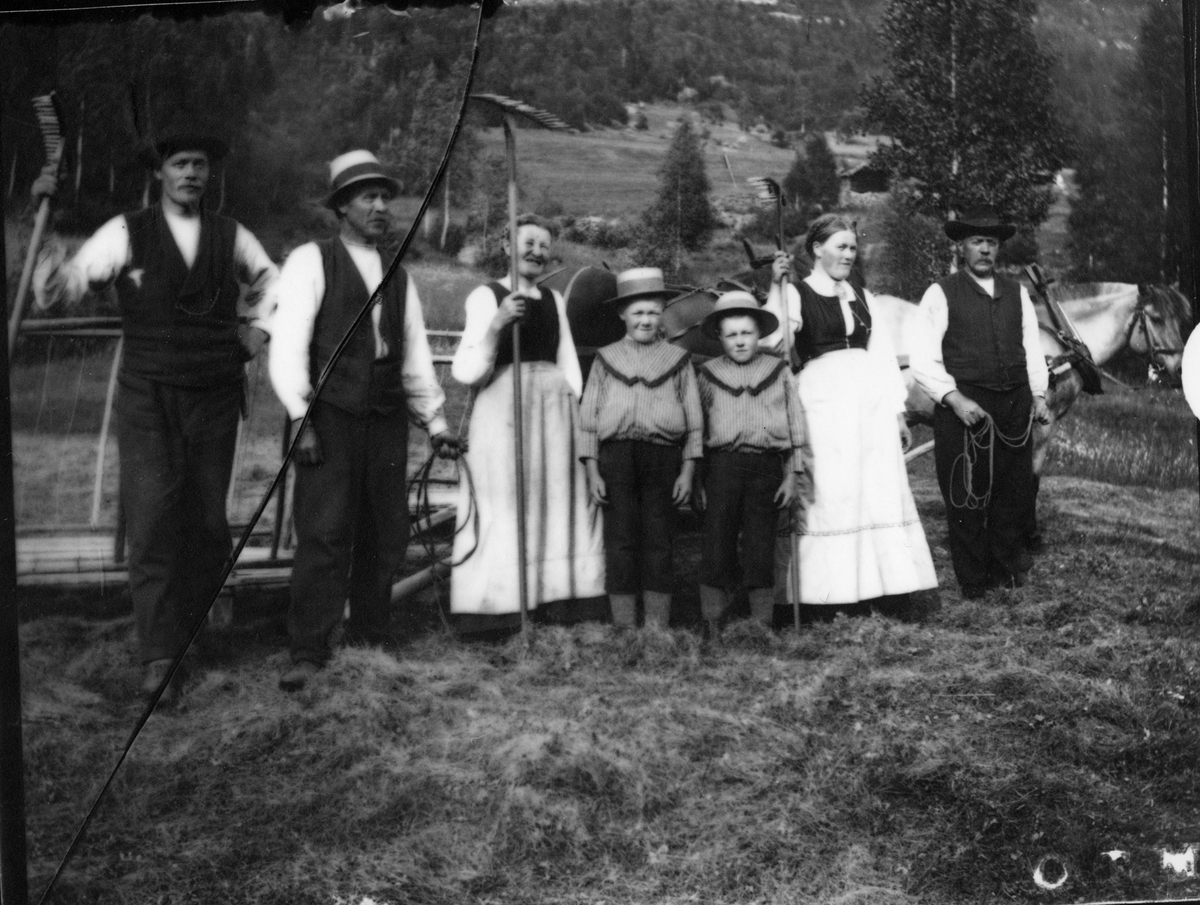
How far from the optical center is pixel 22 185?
2.41 meters

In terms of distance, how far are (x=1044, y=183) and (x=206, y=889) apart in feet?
8.04

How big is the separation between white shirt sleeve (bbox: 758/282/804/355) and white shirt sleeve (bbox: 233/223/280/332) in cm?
108

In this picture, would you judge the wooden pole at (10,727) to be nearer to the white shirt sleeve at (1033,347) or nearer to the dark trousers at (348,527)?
the dark trousers at (348,527)

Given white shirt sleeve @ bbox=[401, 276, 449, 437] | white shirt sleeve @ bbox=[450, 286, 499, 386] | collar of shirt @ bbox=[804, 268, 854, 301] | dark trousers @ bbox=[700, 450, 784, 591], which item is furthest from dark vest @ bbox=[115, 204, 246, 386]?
collar of shirt @ bbox=[804, 268, 854, 301]

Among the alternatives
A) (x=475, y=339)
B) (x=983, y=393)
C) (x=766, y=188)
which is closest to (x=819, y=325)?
(x=766, y=188)

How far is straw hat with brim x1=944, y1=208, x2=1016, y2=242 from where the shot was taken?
9.62ft

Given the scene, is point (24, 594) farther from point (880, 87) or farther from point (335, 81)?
point (880, 87)

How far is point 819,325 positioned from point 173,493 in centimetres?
145

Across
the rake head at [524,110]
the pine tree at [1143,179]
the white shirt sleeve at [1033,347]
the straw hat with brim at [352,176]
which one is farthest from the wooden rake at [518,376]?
the pine tree at [1143,179]

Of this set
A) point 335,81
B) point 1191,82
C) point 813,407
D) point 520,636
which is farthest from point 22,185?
point 1191,82

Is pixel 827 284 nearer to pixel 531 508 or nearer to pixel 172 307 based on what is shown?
pixel 531 508

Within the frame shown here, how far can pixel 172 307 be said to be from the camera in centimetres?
246

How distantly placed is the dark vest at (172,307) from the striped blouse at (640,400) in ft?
2.54

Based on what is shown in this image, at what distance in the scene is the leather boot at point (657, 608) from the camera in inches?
110
